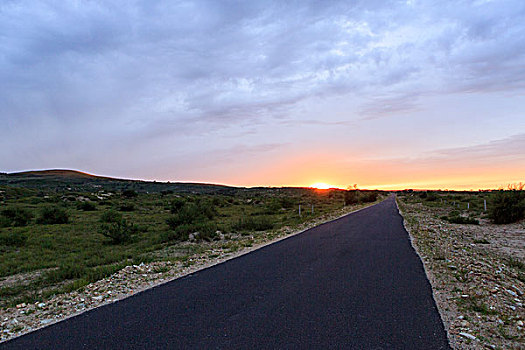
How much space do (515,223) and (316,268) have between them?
21276 millimetres

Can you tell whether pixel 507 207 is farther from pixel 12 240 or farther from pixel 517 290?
pixel 12 240

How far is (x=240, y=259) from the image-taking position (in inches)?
455

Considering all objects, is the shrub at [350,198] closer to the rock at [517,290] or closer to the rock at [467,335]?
the rock at [517,290]

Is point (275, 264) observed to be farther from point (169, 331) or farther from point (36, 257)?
point (36, 257)

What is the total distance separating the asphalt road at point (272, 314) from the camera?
502cm

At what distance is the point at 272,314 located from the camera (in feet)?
19.8

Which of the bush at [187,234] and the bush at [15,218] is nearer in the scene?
the bush at [187,234]

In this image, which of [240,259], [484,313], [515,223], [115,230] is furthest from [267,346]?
[515,223]

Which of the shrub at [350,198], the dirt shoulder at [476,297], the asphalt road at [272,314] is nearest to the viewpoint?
the asphalt road at [272,314]

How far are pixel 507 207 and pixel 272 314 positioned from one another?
2580cm

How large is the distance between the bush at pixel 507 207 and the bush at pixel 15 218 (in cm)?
3443

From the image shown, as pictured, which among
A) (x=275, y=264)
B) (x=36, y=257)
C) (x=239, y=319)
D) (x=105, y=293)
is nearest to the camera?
(x=239, y=319)

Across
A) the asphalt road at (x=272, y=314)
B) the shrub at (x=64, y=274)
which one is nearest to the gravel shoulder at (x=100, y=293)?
the asphalt road at (x=272, y=314)

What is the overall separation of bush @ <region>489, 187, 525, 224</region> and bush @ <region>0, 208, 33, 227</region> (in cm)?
3443
